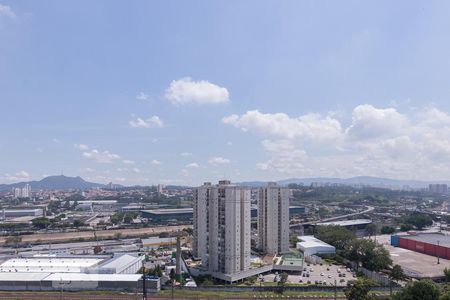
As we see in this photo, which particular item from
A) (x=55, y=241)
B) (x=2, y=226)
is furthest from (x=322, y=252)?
(x=2, y=226)

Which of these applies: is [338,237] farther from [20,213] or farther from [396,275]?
[20,213]

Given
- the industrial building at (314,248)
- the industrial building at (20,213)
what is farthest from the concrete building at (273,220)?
the industrial building at (20,213)

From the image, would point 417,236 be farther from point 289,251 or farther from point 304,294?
point 304,294

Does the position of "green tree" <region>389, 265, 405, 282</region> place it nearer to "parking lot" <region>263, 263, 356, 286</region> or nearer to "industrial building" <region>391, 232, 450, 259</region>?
"parking lot" <region>263, 263, 356, 286</region>

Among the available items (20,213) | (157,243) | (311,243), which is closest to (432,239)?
(311,243)

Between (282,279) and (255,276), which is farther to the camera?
(255,276)

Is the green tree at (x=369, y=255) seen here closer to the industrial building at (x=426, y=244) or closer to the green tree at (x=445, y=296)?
the industrial building at (x=426, y=244)
